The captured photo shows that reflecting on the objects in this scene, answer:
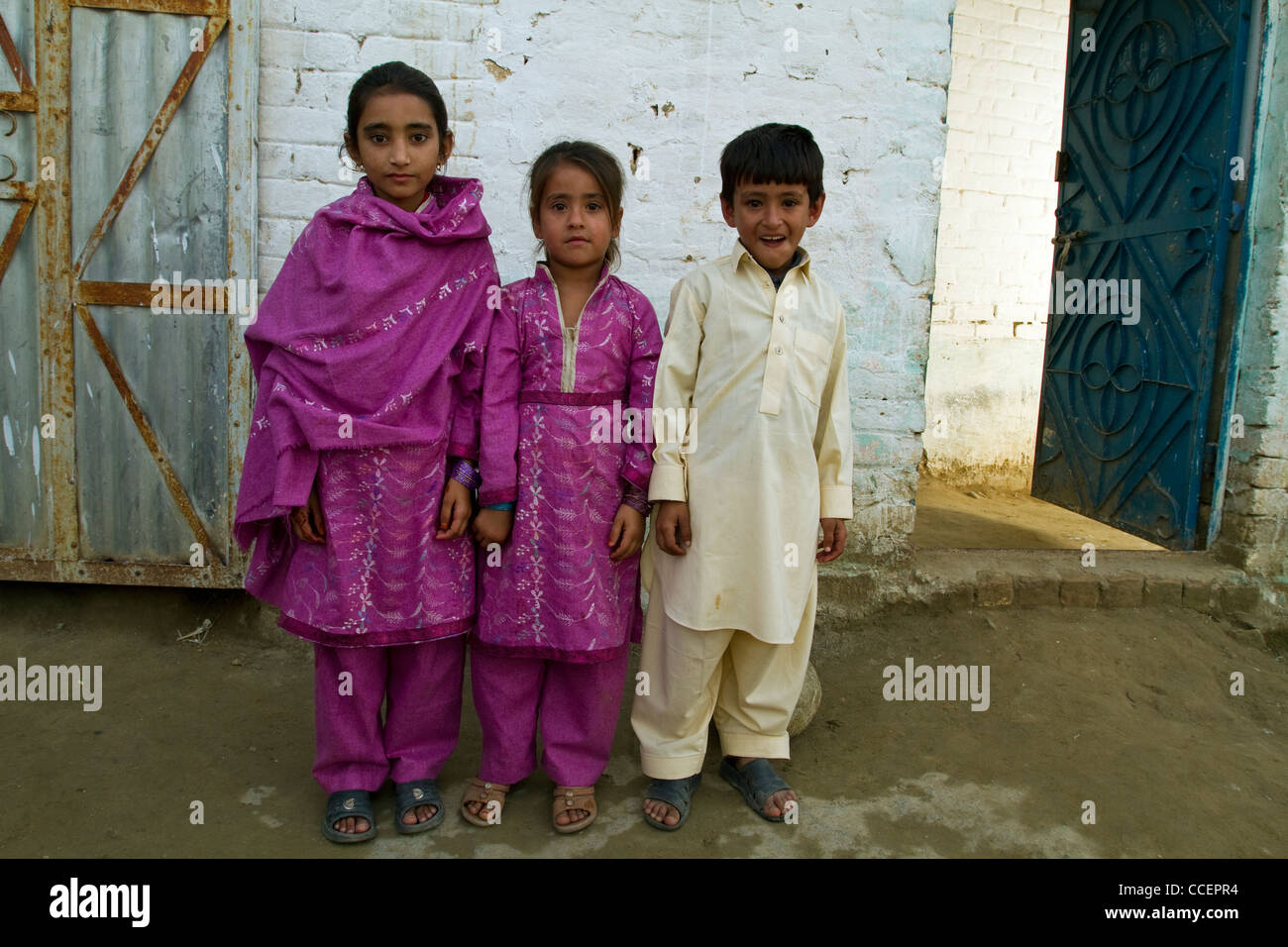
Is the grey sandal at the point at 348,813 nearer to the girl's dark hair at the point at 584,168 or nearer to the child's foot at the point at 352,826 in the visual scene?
the child's foot at the point at 352,826

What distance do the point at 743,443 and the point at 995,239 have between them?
478 cm

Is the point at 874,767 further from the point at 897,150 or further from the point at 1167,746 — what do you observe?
the point at 897,150

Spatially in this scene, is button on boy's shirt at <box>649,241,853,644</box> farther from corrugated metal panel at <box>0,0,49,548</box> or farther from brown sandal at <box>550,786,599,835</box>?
corrugated metal panel at <box>0,0,49,548</box>

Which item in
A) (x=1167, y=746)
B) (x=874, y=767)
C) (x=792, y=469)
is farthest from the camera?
(x=1167, y=746)

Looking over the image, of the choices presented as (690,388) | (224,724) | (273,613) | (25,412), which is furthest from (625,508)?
(25,412)

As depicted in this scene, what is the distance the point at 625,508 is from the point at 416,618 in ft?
1.85

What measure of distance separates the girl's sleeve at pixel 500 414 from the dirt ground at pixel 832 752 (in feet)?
2.77

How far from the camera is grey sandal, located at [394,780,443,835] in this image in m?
2.23

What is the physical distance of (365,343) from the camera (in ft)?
6.95

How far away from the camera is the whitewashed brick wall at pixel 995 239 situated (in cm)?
613

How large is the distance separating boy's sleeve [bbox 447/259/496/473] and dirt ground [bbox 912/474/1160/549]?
115 inches

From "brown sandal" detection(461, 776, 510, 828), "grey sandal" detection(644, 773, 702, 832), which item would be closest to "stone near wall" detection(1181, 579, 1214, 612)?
"grey sandal" detection(644, 773, 702, 832)

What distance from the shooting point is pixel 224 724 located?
2832 mm

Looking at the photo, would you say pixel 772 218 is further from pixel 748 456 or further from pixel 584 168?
pixel 748 456
